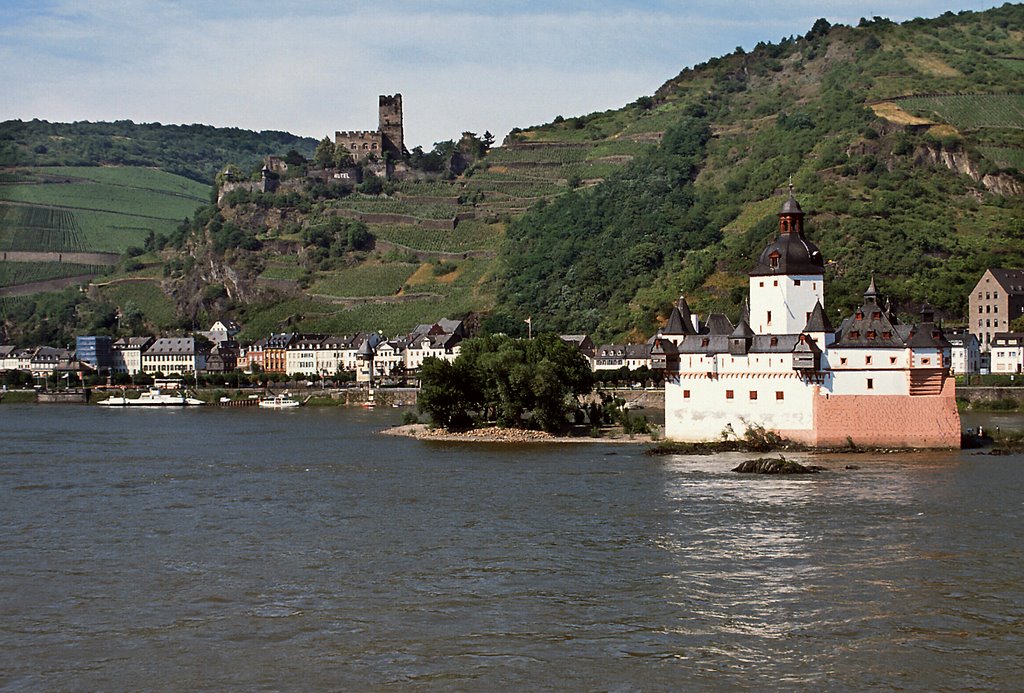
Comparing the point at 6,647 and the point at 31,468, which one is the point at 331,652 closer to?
the point at 6,647

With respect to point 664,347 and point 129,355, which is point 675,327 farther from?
point 129,355

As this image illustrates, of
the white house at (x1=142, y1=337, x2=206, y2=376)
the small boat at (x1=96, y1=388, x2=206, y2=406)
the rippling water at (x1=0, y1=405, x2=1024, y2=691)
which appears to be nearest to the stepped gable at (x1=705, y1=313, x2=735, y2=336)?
the rippling water at (x1=0, y1=405, x2=1024, y2=691)

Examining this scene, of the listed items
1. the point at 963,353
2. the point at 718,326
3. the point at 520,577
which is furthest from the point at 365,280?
the point at 520,577

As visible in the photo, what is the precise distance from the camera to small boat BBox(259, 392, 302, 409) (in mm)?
120769

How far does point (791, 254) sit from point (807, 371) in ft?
18.7

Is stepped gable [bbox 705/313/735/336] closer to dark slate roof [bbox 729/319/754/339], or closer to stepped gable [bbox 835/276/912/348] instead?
dark slate roof [bbox 729/319/754/339]

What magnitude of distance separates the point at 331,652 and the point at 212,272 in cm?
16127

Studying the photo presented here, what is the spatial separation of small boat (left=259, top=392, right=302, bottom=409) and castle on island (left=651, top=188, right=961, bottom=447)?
62.4 m

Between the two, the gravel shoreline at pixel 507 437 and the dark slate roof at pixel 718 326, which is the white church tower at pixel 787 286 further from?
the gravel shoreline at pixel 507 437

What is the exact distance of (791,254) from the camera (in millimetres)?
62562

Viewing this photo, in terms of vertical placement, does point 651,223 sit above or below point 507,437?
above

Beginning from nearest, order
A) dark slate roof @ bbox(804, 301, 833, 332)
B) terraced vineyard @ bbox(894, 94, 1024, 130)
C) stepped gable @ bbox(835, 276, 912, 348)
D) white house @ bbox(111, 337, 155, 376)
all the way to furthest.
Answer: stepped gable @ bbox(835, 276, 912, 348) < dark slate roof @ bbox(804, 301, 833, 332) < terraced vineyard @ bbox(894, 94, 1024, 130) < white house @ bbox(111, 337, 155, 376)

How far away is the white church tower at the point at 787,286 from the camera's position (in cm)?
6219

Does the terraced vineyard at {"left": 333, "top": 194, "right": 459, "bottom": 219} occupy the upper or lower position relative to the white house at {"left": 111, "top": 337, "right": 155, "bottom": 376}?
upper
